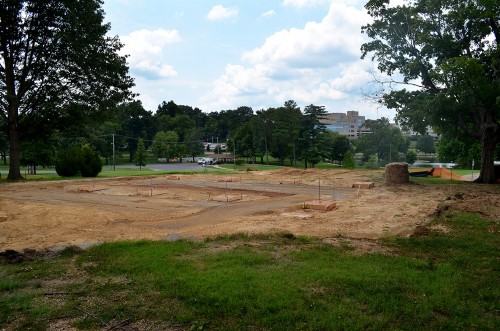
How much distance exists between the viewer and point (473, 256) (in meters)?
6.96

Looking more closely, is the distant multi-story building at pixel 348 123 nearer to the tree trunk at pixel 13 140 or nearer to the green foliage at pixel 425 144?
the green foliage at pixel 425 144

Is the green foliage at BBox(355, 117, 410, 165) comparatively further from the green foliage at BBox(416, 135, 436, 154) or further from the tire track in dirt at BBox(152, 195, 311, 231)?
the tire track in dirt at BBox(152, 195, 311, 231)

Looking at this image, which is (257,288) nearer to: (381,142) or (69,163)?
(69,163)

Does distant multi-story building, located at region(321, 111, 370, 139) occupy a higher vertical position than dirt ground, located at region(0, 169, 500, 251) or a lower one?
higher

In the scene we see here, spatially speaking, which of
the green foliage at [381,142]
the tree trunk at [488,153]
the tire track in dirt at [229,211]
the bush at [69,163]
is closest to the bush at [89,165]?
the bush at [69,163]

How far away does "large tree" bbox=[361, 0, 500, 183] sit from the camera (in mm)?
18562

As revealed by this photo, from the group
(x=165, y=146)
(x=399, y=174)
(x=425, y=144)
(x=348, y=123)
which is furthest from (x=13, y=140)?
(x=348, y=123)

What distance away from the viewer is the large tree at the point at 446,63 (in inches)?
731

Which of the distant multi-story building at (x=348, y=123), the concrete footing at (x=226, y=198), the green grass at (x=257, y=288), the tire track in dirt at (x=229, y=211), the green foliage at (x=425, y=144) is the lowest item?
the tire track in dirt at (x=229, y=211)

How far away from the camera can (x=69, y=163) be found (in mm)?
29562

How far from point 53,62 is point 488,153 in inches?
1100

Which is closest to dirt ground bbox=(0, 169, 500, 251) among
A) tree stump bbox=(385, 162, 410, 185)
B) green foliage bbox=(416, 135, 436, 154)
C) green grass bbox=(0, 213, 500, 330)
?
tree stump bbox=(385, 162, 410, 185)

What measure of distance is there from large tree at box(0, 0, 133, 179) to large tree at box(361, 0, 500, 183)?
17.5 metres

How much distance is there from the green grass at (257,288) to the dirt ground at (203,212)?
76.1 inches
